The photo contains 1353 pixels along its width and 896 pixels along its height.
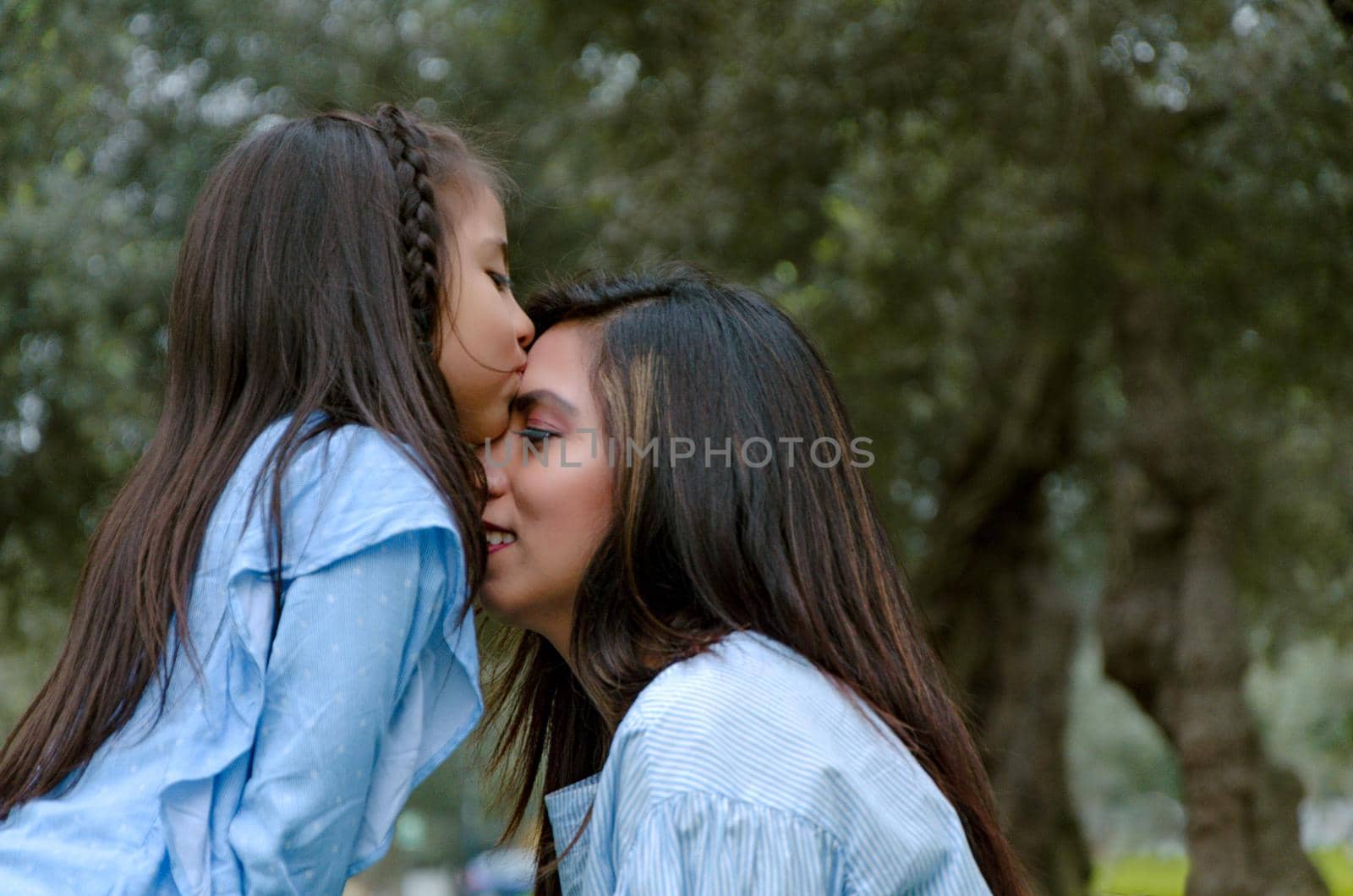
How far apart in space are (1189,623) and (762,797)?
618cm

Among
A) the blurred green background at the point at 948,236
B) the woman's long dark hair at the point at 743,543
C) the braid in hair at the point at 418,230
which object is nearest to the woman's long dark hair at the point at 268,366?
Result: the braid in hair at the point at 418,230

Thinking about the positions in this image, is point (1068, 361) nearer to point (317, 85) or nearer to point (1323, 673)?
point (317, 85)

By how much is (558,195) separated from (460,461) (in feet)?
21.6

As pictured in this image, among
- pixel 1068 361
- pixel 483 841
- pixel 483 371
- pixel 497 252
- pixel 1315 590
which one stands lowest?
pixel 483 841

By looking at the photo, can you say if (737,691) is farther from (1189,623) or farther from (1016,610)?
(1016,610)

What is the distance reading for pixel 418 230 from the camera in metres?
2.35

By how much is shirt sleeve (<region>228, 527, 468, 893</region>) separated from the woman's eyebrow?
1.14 ft

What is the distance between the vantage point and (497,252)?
249cm

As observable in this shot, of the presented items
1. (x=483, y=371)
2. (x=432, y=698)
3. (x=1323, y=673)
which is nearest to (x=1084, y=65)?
(x=483, y=371)

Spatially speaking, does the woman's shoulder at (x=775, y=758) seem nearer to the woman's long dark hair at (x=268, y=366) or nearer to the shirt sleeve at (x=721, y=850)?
the shirt sleeve at (x=721, y=850)

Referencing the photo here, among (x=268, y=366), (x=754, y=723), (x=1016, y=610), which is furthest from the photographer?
(x=1016, y=610)

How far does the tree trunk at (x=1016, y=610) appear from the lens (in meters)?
9.48

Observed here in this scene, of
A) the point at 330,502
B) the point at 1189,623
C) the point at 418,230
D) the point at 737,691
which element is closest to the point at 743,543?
the point at 737,691

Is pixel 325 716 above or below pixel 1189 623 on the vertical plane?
above
